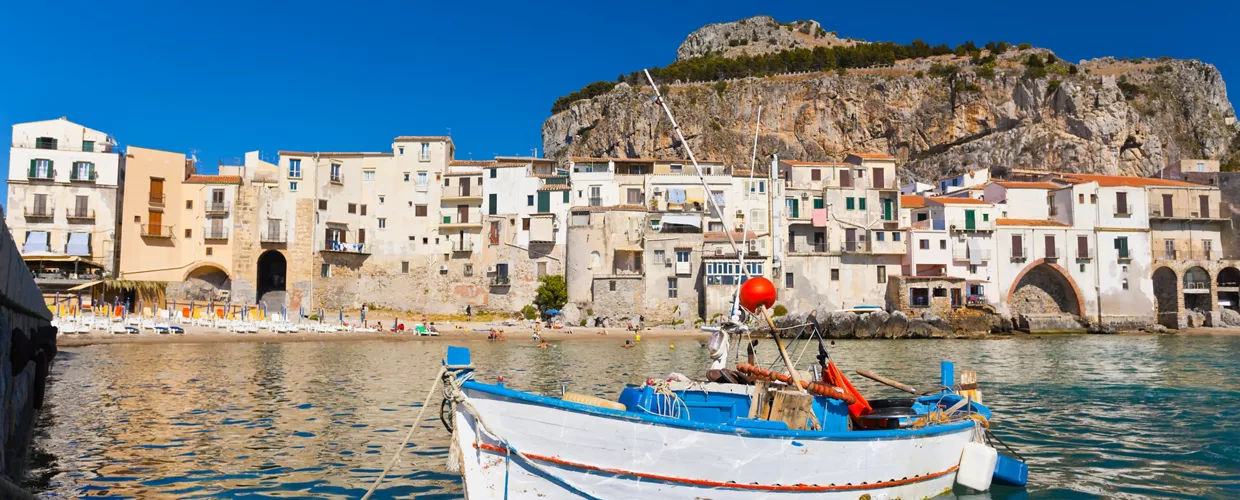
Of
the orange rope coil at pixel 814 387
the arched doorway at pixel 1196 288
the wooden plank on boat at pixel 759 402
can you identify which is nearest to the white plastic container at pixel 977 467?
the orange rope coil at pixel 814 387

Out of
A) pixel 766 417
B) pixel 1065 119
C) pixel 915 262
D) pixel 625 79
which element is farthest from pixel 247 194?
pixel 1065 119

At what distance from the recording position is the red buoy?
37.8 feet

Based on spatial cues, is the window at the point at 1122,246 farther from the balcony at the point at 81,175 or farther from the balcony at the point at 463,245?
the balcony at the point at 81,175

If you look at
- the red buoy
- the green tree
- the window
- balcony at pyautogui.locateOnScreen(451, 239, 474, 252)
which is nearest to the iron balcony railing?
balcony at pyautogui.locateOnScreen(451, 239, 474, 252)

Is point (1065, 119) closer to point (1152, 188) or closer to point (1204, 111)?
point (1204, 111)

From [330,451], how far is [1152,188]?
72.4 meters

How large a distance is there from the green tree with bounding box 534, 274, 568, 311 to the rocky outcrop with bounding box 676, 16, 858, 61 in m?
81.6

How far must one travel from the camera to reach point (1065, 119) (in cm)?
9119

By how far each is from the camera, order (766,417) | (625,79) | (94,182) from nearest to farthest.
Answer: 1. (766,417)
2. (94,182)
3. (625,79)

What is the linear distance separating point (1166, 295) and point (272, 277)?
7465 centimetres

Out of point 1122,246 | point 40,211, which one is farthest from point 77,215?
point 1122,246

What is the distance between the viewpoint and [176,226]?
61.1 meters

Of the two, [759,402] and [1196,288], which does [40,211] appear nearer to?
[759,402]

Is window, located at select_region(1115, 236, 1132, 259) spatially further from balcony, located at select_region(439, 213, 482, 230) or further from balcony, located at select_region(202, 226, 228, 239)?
balcony, located at select_region(202, 226, 228, 239)
